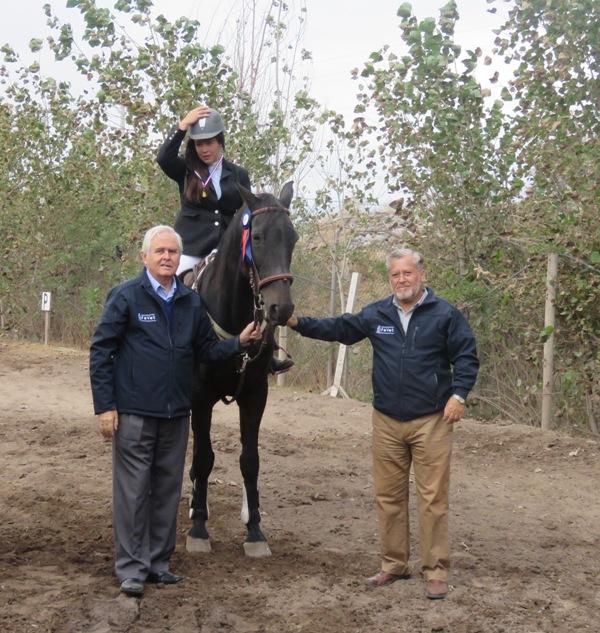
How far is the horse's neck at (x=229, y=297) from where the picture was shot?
6.50m

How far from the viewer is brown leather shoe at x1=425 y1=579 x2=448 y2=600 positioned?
5.72 m

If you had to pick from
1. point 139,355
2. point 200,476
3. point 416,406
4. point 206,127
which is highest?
point 206,127

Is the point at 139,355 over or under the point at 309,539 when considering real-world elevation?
over

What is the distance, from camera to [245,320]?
6.59 metres

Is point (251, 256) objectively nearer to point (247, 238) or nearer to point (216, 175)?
point (247, 238)

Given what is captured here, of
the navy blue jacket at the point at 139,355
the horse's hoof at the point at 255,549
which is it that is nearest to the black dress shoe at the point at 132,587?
the navy blue jacket at the point at 139,355

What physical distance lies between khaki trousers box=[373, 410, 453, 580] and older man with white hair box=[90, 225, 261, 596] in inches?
44.1

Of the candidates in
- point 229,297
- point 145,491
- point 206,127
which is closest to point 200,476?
point 145,491

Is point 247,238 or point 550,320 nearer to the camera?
point 247,238

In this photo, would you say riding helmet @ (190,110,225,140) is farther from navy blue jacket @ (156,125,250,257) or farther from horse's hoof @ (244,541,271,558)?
horse's hoof @ (244,541,271,558)

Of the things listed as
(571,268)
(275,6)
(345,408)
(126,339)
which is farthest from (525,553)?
(275,6)

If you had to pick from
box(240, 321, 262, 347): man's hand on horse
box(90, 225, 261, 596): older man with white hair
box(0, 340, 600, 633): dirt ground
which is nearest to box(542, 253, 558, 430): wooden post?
box(0, 340, 600, 633): dirt ground

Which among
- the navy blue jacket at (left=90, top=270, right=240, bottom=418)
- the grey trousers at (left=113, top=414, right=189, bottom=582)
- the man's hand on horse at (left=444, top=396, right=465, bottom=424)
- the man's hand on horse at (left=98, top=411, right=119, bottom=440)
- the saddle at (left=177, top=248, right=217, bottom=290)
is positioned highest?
the saddle at (left=177, top=248, right=217, bottom=290)

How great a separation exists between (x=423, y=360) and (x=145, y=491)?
183 cm
